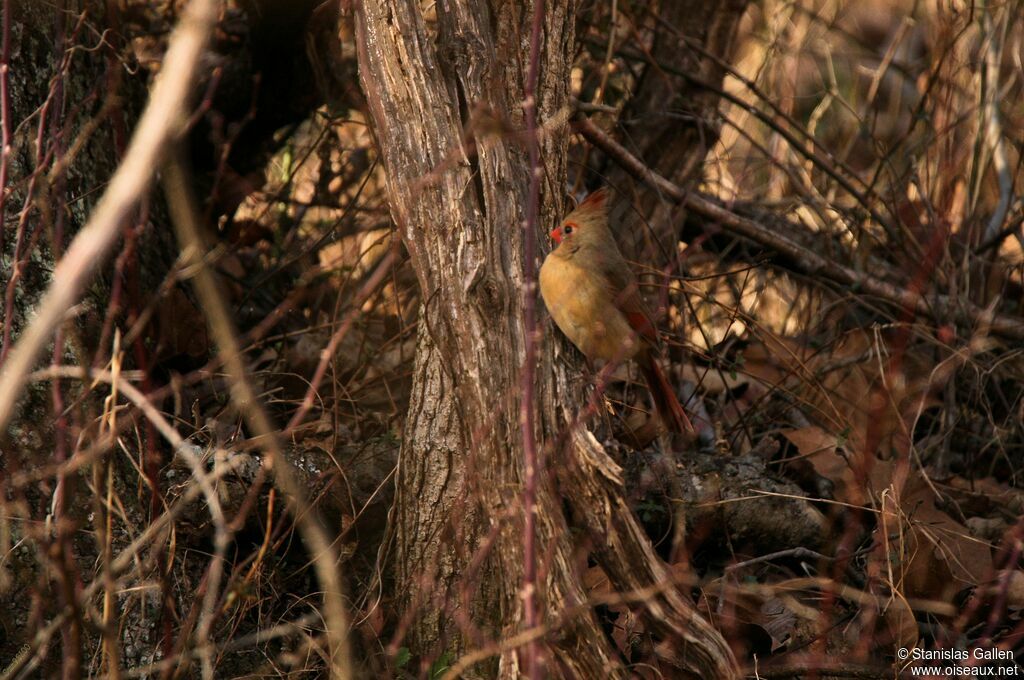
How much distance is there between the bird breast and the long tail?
10.7 inches

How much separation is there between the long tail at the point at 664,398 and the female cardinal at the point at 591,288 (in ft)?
0.33

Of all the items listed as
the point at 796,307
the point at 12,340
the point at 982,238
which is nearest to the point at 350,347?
the point at 12,340

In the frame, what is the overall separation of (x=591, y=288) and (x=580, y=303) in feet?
0.28

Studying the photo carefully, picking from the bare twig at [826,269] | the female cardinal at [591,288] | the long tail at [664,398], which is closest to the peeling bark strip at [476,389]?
the female cardinal at [591,288]

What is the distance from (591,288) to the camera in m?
3.35

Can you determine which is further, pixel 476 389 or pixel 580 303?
pixel 580 303

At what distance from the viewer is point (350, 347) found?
176 inches

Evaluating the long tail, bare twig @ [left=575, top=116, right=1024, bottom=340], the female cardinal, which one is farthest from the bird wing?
bare twig @ [left=575, top=116, right=1024, bottom=340]

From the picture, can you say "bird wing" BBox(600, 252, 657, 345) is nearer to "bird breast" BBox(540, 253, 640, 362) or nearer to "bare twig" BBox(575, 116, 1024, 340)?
"bird breast" BBox(540, 253, 640, 362)

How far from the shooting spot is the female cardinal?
3266 millimetres

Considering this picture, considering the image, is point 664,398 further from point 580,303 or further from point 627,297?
point 580,303

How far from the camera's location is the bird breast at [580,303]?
10.6 ft

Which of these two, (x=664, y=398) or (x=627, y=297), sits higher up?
(x=627, y=297)

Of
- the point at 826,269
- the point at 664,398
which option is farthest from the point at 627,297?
the point at 826,269
